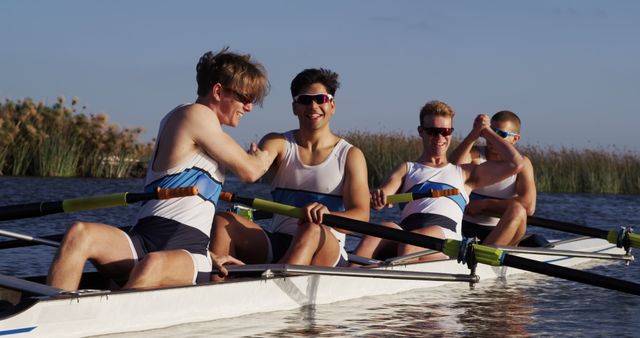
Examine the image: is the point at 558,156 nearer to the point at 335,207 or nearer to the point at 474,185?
the point at 474,185

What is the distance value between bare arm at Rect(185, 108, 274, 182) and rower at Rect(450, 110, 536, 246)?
4.11 metres

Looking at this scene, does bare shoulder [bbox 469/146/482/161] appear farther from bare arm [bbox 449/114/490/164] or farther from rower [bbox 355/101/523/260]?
rower [bbox 355/101/523/260]

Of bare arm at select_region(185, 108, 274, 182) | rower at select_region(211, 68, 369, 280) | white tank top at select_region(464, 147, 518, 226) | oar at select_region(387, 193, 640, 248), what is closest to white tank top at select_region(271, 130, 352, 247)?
rower at select_region(211, 68, 369, 280)

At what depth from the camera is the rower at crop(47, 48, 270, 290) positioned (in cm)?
565

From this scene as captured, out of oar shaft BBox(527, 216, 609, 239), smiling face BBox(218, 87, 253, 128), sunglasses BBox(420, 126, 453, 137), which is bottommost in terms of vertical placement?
oar shaft BBox(527, 216, 609, 239)

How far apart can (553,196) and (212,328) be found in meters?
19.0

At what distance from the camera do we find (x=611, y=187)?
82.1 ft

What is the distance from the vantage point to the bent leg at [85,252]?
Answer: 537 centimetres

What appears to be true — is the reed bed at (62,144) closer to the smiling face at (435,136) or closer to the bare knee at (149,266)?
the smiling face at (435,136)

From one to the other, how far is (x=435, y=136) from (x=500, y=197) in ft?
5.05

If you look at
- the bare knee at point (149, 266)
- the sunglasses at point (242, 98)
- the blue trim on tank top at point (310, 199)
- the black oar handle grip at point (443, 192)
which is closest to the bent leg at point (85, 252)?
the bare knee at point (149, 266)

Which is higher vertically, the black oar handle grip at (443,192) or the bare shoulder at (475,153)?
the bare shoulder at (475,153)

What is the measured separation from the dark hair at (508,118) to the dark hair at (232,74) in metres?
4.20

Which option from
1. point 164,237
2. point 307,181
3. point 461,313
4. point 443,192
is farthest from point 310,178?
point 443,192
